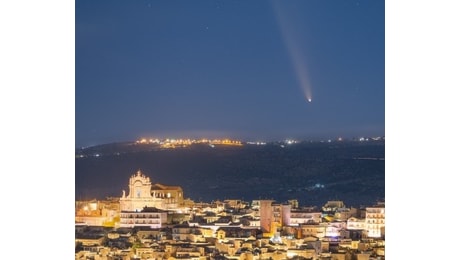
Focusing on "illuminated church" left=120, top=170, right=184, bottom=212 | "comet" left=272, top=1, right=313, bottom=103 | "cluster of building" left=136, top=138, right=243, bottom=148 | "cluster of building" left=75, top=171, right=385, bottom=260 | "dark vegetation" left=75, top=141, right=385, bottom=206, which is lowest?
"cluster of building" left=75, top=171, right=385, bottom=260

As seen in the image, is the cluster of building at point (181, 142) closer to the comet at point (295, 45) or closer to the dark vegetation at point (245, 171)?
the dark vegetation at point (245, 171)

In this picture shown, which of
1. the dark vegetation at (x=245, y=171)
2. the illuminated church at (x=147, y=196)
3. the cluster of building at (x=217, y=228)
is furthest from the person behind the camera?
the illuminated church at (x=147, y=196)

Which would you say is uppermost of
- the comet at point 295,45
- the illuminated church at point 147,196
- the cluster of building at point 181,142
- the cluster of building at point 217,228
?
the comet at point 295,45

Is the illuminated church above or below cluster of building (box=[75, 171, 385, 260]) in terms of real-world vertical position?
above

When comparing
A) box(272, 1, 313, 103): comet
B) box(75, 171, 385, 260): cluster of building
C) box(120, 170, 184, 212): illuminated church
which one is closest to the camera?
box(272, 1, 313, 103): comet

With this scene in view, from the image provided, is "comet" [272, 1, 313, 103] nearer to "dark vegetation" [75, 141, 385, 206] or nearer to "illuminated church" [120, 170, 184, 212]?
"dark vegetation" [75, 141, 385, 206]

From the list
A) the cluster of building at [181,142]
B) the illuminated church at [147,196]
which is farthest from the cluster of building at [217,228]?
the cluster of building at [181,142]

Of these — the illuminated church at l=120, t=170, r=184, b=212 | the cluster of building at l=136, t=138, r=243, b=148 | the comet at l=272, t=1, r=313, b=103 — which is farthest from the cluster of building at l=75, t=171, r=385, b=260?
the comet at l=272, t=1, r=313, b=103

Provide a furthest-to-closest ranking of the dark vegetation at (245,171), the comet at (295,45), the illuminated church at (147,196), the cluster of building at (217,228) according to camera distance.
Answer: the illuminated church at (147,196), the dark vegetation at (245,171), the cluster of building at (217,228), the comet at (295,45)

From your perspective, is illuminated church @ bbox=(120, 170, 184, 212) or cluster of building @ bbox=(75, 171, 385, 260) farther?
illuminated church @ bbox=(120, 170, 184, 212)

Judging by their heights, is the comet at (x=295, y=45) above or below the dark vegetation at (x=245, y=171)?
above
